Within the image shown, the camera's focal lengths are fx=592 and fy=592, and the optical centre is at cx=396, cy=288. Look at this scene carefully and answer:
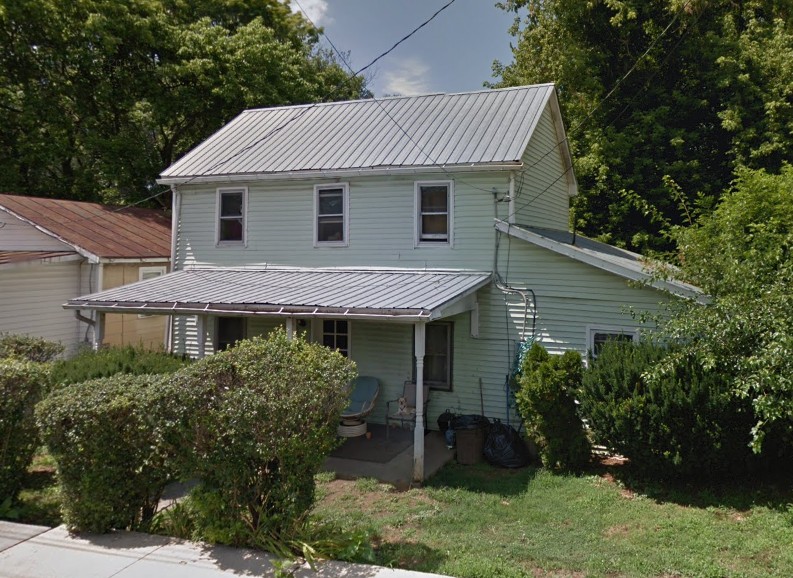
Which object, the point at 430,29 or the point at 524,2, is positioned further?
the point at 524,2

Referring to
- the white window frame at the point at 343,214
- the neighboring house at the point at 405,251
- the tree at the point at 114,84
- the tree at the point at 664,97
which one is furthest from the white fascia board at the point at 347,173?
the tree at the point at 114,84

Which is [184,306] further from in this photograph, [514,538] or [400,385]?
[514,538]

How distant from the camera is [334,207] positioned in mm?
12664

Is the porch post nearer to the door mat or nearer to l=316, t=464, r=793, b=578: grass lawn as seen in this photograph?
l=316, t=464, r=793, b=578: grass lawn

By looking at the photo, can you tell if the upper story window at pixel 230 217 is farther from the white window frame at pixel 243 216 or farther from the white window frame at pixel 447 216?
the white window frame at pixel 447 216

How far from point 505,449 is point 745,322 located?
162 inches

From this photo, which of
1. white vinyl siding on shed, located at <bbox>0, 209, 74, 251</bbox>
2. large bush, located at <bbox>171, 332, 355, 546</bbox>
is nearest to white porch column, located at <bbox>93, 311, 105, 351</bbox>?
white vinyl siding on shed, located at <bbox>0, 209, 74, 251</bbox>

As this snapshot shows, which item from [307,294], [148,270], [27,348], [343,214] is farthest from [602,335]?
[148,270]

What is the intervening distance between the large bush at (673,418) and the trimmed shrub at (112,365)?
19.8 ft

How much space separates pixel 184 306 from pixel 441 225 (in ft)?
16.8

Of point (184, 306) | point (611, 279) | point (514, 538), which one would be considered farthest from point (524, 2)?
point (514, 538)

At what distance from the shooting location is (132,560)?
5.38 metres

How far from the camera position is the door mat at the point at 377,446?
991cm

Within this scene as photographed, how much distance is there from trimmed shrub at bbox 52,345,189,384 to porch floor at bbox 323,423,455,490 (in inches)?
115
